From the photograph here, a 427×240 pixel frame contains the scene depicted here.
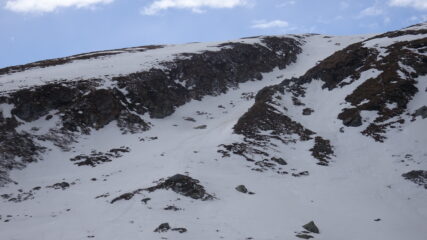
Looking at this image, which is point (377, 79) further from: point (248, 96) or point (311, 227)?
point (311, 227)

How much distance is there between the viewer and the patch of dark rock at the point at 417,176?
26.0m

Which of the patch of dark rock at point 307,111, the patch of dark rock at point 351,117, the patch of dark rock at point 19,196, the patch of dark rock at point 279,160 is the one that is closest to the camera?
the patch of dark rock at point 19,196

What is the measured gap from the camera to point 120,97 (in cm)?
4484

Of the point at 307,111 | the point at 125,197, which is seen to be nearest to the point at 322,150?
the point at 307,111

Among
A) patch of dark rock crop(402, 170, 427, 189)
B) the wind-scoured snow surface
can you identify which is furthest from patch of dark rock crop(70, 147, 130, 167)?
patch of dark rock crop(402, 170, 427, 189)

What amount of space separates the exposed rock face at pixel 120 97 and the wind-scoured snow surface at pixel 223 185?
1.28 metres

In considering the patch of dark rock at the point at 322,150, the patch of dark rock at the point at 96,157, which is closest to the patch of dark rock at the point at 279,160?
the patch of dark rock at the point at 322,150

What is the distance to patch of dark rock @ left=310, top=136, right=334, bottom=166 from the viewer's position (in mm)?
31516

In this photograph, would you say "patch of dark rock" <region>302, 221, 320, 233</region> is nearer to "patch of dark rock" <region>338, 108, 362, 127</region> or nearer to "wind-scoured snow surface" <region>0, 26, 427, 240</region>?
"wind-scoured snow surface" <region>0, 26, 427, 240</region>

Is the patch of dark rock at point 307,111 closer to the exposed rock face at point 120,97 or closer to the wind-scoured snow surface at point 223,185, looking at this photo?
the wind-scoured snow surface at point 223,185

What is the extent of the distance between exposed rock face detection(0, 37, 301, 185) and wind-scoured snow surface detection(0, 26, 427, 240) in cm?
128

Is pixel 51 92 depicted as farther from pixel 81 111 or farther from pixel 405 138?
pixel 405 138

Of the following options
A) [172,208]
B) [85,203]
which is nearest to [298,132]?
[172,208]

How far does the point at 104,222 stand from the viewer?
2000 cm
